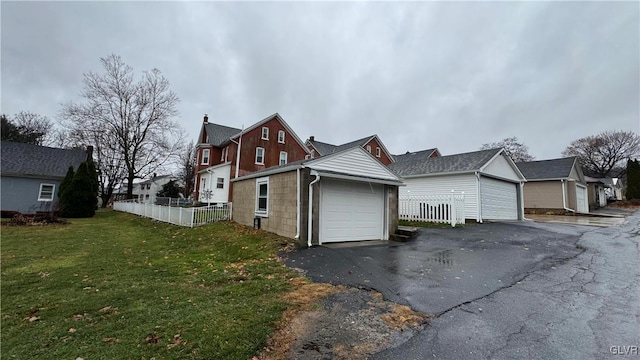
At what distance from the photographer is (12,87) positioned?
63.8 ft

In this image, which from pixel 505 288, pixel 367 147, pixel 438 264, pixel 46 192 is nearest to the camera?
pixel 505 288

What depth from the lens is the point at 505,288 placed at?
4930 mm

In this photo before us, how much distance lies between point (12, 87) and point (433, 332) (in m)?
30.0

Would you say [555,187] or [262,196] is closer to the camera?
[262,196]

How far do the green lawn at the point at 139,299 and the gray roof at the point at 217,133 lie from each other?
19.2 m

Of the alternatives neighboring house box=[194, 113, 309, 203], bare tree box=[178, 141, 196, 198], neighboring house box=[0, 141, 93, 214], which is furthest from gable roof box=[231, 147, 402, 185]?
bare tree box=[178, 141, 196, 198]

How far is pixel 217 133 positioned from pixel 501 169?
85.5ft

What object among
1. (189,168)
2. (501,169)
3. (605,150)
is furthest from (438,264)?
(605,150)

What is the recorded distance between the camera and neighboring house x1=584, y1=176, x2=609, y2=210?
28719 millimetres

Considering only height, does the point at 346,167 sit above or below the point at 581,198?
above

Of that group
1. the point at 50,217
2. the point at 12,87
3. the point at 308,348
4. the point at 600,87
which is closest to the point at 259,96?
the point at 50,217

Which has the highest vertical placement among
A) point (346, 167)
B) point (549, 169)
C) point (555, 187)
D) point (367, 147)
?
point (367, 147)

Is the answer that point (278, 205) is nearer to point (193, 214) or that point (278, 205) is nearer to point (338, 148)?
point (193, 214)

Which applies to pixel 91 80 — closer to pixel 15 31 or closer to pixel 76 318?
pixel 15 31
